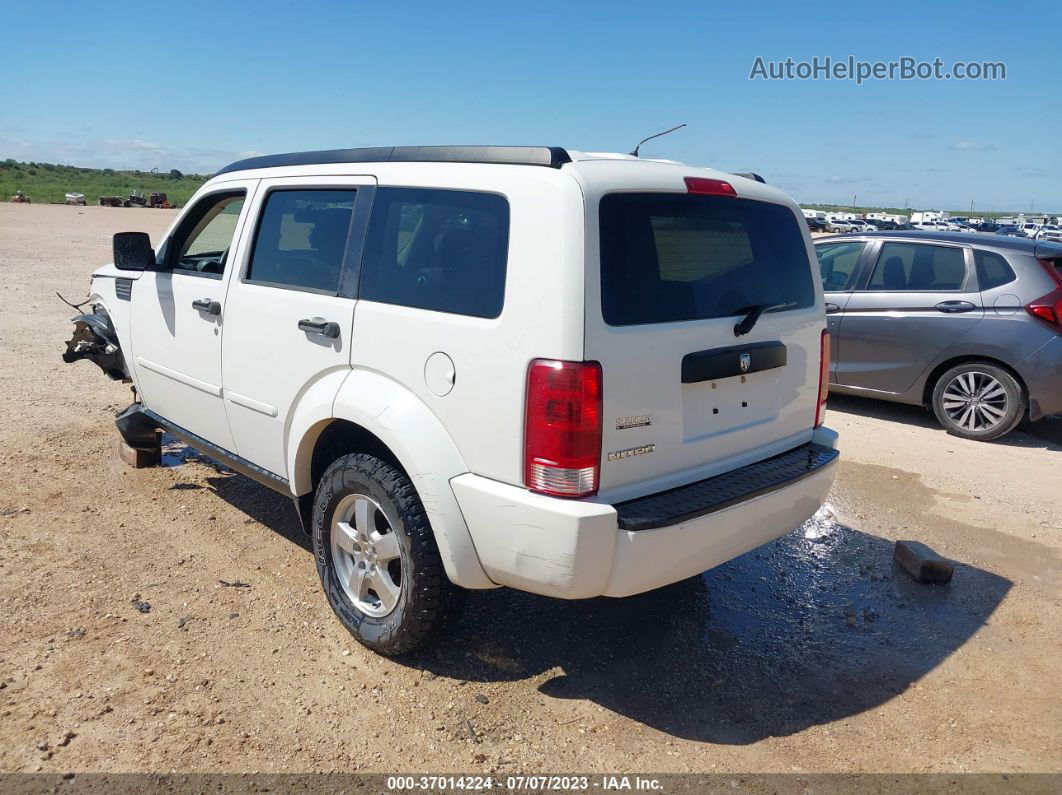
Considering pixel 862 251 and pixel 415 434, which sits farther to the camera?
pixel 862 251

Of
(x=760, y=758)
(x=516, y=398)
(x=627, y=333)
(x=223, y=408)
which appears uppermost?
(x=627, y=333)

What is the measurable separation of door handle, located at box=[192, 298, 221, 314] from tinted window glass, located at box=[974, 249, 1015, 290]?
6.47 m

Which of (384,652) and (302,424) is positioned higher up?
(302,424)

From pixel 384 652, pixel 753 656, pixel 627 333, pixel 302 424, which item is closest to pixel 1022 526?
pixel 753 656

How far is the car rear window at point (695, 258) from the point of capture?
9.59 feet

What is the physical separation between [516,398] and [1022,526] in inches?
165

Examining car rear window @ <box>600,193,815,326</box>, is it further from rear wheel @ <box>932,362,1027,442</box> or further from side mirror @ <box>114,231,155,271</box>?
rear wheel @ <box>932,362,1027,442</box>

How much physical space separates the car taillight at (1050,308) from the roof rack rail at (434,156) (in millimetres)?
5722

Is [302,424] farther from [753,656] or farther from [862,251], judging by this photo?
[862,251]

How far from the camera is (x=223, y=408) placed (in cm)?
429

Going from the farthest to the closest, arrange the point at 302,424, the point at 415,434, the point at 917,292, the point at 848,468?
the point at 917,292
the point at 848,468
the point at 302,424
the point at 415,434

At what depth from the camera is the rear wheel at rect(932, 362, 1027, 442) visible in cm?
710

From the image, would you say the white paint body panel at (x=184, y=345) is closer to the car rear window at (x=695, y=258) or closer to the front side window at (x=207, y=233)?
the front side window at (x=207, y=233)

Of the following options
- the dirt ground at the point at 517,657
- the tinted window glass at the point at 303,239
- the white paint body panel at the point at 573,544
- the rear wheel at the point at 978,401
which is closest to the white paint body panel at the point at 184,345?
the tinted window glass at the point at 303,239
